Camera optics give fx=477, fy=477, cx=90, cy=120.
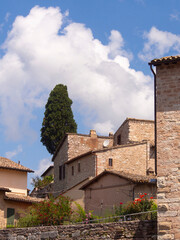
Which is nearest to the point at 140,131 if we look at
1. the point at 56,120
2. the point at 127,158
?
the point at 127,158

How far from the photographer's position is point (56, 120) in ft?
169

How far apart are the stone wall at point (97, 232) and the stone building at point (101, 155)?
11184mm

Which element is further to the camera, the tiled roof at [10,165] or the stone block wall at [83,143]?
the stone block wall at [83,143]

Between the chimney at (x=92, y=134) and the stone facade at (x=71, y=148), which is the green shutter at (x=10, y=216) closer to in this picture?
the stone facade at (x=71, y=148)

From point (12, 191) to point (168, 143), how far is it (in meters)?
20.8

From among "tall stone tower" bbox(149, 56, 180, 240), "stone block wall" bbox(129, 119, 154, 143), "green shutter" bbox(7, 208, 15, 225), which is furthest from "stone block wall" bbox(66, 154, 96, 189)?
"tall stone tower" bbox(149, 56, 180, 240)

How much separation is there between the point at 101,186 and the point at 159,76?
12133mm

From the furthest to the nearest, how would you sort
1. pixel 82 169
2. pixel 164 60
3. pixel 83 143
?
pixel 83 143, pixel 82 169, pixel 164 60

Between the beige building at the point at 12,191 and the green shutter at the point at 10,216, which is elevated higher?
the beige building at the point at 12,191

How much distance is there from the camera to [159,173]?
15.3 metres

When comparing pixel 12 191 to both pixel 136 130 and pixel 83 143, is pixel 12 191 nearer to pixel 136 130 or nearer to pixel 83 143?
pixel 83 143

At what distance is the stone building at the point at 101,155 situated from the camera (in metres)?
32.6

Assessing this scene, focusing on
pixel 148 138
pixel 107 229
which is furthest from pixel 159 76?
pixel 148 138

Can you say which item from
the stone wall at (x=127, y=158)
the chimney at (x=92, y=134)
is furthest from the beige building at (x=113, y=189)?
the chimney at (x=92, y=134)
